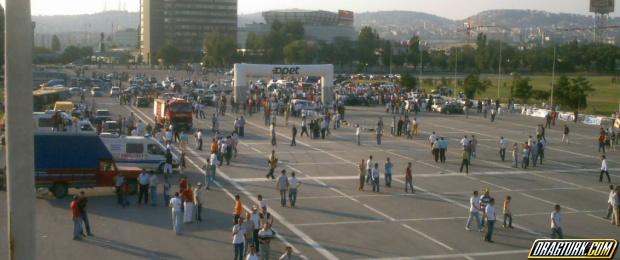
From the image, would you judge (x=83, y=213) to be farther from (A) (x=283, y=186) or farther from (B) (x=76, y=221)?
(A) (x=283, y=186)

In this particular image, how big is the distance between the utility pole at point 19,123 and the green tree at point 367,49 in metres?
131

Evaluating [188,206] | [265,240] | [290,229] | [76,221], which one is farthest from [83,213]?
[290,229]

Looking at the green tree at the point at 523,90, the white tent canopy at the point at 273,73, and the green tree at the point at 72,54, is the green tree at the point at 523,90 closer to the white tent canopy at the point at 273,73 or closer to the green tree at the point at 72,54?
the white tent canopy at the point at 273,73

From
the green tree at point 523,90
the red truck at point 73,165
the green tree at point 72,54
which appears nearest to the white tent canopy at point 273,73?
the green tree at point 523,90

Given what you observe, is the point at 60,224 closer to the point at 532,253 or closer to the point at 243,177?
the point at 243,177

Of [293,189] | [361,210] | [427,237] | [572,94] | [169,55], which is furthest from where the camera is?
[169,55]

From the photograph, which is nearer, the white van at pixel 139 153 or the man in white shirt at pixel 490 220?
the man in white shirt at pixel 490 220

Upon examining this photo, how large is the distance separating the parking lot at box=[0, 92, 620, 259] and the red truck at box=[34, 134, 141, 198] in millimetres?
529

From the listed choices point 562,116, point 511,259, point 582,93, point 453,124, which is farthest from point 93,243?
point 582,93

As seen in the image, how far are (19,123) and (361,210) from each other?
51.2 ft

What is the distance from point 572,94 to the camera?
58.9 metres

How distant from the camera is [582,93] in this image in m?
58.9

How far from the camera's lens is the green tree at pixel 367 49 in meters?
136

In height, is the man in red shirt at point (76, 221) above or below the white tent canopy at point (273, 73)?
below
